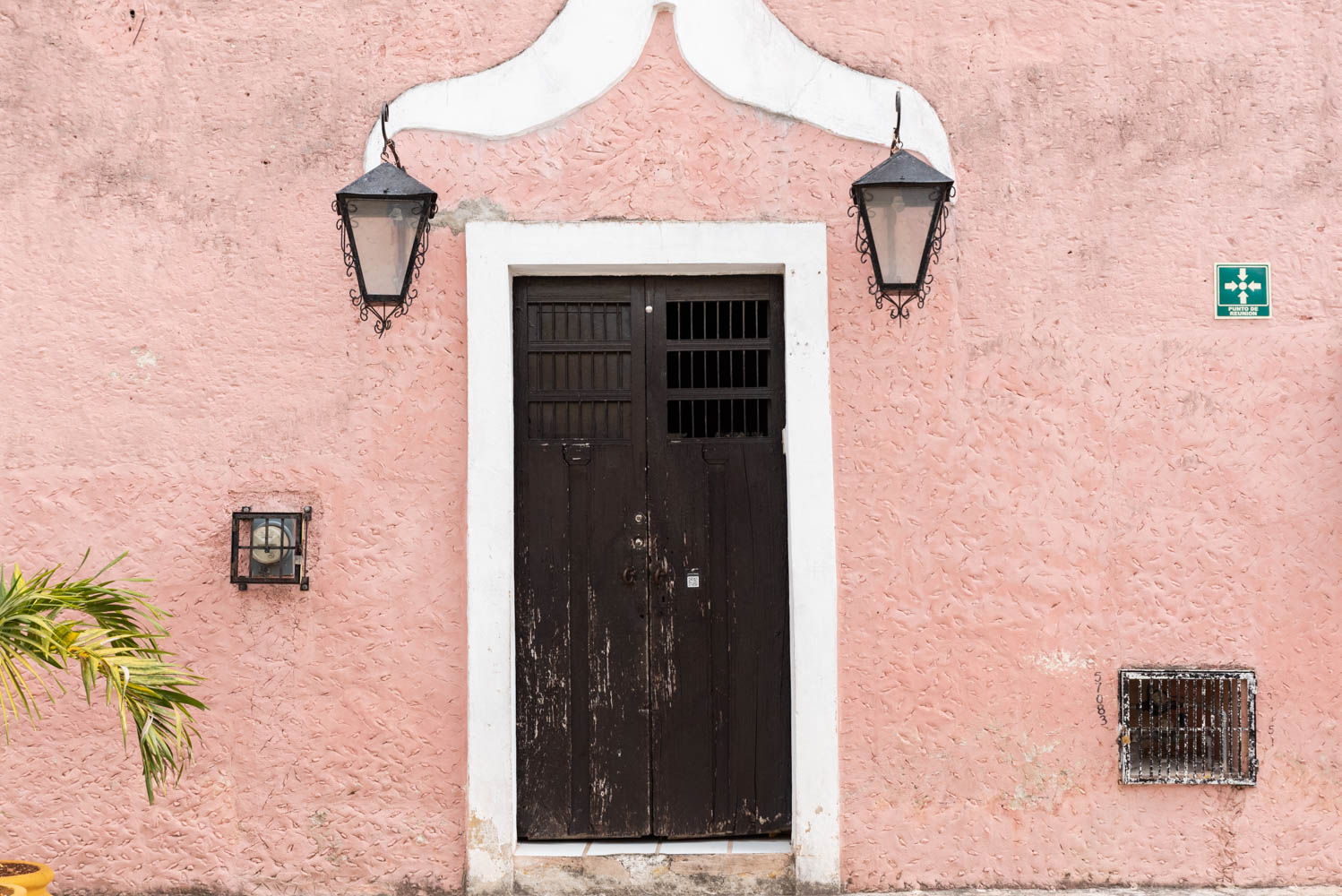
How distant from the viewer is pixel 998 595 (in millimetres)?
4355

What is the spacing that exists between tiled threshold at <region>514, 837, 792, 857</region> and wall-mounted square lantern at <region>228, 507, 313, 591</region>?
4.51 feet

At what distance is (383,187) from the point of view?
13.7 ft

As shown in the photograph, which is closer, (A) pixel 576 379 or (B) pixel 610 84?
(B) pixel 610 84

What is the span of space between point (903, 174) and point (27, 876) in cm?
379

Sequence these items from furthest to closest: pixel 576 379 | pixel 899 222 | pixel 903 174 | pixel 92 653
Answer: pixel 576 379, pixel 899 222, pixel 903 174, pixel 92 653

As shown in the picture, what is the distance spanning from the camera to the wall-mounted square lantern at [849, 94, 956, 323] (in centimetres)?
413

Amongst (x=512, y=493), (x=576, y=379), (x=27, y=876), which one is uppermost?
(x=576, y=379)

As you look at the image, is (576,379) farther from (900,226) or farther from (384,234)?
(900,226)

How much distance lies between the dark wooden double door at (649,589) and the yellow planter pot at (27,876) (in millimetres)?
1641

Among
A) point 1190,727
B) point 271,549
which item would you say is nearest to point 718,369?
point 271,549

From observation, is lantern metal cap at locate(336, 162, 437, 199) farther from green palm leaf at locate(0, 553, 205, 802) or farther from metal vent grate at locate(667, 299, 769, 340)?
green palm leaf at locate(0, 553, 205, 802)

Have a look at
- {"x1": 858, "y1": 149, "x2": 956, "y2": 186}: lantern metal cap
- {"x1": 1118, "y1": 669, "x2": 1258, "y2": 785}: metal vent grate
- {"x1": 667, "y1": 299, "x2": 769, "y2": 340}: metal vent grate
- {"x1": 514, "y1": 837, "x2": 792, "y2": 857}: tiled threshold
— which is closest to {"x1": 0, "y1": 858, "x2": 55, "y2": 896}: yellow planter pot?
{"x1": 514, "y1": 837, "x2": 792, "y2": 857}: tiled threshold

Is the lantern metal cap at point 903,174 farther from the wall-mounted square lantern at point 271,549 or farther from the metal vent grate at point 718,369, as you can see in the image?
the wall-mounted square lantern at point 271,549

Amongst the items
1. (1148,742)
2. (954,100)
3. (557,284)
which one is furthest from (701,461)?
(1148,742)
